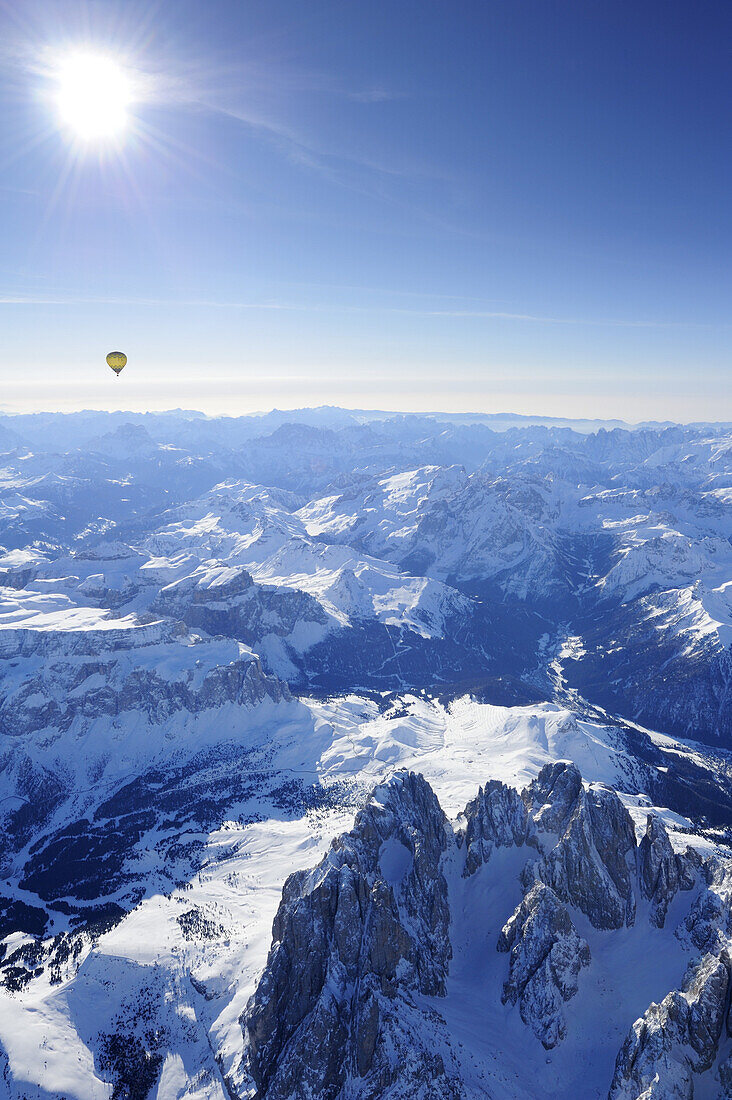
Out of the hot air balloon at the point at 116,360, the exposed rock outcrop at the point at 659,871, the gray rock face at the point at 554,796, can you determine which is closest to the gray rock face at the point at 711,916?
the exposed rock outcrop at the point at 659,871

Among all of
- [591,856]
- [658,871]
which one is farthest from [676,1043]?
[658,871]

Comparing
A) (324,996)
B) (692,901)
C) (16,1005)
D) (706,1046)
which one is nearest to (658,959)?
(692,901)

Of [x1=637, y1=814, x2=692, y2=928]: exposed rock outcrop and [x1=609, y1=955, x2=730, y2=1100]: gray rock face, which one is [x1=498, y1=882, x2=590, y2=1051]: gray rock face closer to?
[x1=609, y1=955, x2=730, y2=1100]: gray rock face

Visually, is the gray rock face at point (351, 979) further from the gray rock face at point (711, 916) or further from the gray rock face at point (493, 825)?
the gray rock face at point (711, 916)

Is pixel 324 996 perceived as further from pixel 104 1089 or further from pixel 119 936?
pixel 119 936

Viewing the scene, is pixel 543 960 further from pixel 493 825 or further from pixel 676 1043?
pixel 493 825
